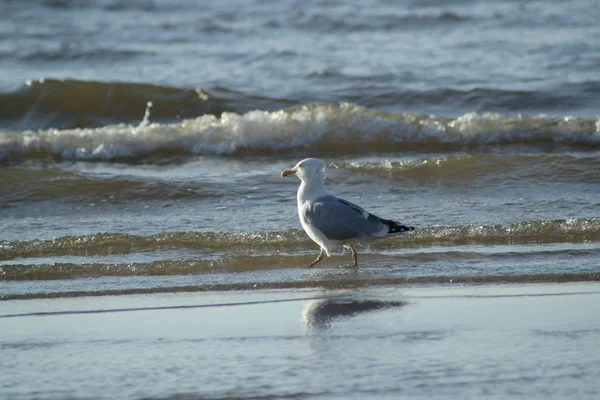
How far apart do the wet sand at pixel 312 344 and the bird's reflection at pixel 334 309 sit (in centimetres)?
1

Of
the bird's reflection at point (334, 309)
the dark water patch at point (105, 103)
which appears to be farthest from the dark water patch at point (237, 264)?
the dark water patch at point (105, 103)

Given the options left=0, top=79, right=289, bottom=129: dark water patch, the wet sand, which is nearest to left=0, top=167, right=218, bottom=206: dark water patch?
the wet sand

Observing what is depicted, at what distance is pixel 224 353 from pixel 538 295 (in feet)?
6.11

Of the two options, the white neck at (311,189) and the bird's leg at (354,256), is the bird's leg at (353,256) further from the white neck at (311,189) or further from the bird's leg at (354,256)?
the white neck at (311,189)

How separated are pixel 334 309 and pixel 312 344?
26.3 inches

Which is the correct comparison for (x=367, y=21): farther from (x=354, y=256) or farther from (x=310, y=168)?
(x=354, y=256)

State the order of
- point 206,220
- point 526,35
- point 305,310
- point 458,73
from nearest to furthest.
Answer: point 305,310 → point 206,220 → point 458,73 → point 526,35

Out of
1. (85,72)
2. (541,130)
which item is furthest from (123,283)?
(85,72)

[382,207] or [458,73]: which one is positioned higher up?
[458,73]

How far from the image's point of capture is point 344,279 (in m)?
5.70

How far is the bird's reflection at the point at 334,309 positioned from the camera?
4691 millimetres

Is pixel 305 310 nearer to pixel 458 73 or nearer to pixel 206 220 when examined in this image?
pixel 206 220

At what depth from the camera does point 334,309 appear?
492 centimetres

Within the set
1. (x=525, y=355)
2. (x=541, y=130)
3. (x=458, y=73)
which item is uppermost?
(x=458, y=73)
